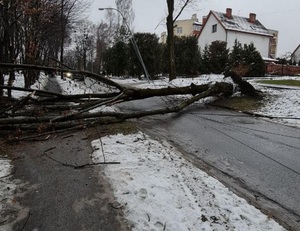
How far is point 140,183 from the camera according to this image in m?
4.24

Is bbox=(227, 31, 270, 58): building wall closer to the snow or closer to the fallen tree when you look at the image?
Result: the fallen tree

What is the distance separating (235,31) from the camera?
42875 millimetres

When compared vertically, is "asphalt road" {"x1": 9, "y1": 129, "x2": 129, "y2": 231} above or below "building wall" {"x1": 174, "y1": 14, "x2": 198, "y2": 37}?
below

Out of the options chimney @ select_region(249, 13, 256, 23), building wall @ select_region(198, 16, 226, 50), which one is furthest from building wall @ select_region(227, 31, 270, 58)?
chimney @ select_region(249, 13, 256, 23)

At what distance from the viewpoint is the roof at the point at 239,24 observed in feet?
142

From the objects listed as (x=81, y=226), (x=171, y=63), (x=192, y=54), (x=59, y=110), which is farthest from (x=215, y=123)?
(x=192, y=54)

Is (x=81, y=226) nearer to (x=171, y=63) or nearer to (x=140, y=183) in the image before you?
(x=140, y=183)

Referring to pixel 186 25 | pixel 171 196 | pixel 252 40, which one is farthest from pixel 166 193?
pixel 186 25

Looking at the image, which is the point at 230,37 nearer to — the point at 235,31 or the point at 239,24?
the point at 235,31

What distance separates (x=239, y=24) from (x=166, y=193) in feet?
149

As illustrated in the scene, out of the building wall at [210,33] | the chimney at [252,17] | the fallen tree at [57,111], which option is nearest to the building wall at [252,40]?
the building wall at [210,33]

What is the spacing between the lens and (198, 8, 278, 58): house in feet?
141

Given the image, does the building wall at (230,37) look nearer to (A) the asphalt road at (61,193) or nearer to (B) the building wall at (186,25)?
(B) the building wall at (186,25)

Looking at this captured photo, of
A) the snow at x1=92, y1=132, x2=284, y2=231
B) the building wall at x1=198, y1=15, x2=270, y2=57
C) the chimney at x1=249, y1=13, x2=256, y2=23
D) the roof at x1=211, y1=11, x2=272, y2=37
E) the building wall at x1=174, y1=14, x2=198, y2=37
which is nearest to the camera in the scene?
the snow at x1=92, y1=132, x2=284, y2=231
